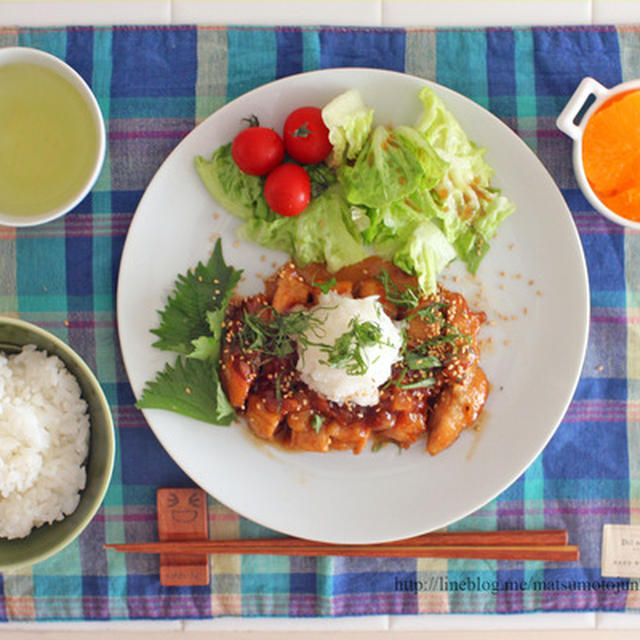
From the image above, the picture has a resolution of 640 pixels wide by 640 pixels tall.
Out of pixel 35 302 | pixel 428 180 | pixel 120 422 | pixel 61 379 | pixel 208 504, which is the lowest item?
pixel 208 504

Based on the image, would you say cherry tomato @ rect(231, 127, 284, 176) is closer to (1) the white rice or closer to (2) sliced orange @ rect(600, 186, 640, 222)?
(1) the white rice

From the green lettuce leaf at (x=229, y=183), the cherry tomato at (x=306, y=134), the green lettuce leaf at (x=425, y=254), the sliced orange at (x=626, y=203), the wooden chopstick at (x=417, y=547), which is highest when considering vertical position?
the cherry tomato at (x=306, y=134)

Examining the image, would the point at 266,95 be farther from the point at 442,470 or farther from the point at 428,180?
the point at 442,470

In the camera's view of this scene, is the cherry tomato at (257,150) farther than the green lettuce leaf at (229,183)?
No

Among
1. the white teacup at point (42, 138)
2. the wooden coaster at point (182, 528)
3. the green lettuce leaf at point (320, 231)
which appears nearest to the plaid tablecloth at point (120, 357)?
the wooden coaster at point (182, 528)

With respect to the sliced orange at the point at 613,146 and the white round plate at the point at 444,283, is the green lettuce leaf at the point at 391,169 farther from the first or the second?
the sliced orange at the point at 613,146

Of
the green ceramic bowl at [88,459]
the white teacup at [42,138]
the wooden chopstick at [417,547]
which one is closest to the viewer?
the green ceramic bowl at [88,459]

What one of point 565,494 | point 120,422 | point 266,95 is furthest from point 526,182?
point 120,422
